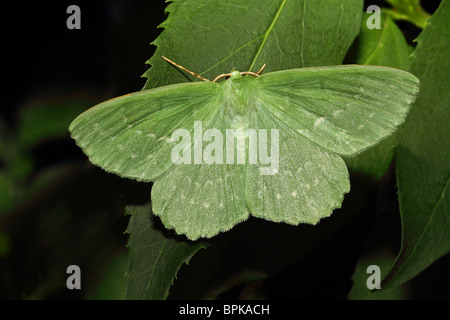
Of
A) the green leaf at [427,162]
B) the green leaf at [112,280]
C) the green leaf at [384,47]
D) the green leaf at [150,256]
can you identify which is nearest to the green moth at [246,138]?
the green leaf at [150,256]

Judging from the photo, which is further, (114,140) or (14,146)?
(14,146)

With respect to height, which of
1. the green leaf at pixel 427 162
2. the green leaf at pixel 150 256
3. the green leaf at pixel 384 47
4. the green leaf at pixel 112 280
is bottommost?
the green leaf at pixel 112 280

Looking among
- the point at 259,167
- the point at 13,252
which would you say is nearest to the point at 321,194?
the point at 259,167

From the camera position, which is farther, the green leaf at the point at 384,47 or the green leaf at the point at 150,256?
the green leaf at the point at 384,47

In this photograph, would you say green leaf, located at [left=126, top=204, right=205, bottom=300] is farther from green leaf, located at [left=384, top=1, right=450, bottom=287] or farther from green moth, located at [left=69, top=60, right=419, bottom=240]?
green leaf, located at [left=384, top=1, right=450, bottom=287]

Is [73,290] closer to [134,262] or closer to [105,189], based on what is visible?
[105,189]

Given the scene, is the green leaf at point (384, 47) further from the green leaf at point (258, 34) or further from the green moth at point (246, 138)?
the green moth at point (246, 138)

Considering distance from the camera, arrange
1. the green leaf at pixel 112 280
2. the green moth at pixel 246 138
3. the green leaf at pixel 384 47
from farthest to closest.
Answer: the green leaf at pixel 112 280, the green leaf at pixel 384 47, the green moth at pixel 246 138
